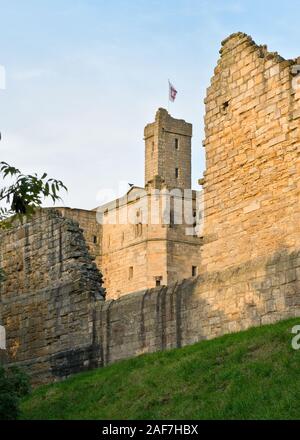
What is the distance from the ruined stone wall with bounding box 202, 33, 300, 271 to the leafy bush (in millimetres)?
6691

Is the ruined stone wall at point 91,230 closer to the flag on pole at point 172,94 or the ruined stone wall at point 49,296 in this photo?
the flag on pole at point 172,94

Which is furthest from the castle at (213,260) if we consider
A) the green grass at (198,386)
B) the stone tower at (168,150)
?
the stone tower at (168,150)

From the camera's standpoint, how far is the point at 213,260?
70.0 ft

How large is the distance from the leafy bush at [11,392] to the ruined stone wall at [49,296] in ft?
16.8

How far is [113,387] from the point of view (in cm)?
1600

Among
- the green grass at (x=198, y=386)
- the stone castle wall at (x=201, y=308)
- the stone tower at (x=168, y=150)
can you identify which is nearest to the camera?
the green grass at (x=198, y=386)

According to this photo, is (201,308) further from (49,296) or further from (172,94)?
(172,94)

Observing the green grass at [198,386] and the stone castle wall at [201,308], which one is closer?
the green grass at [198,386]

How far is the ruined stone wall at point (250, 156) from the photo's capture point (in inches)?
774

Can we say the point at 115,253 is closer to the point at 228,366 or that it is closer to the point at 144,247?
the point at 144,247

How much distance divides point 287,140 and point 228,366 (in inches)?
258

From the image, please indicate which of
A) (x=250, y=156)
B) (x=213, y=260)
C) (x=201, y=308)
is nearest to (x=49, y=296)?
(x=213, y=260)

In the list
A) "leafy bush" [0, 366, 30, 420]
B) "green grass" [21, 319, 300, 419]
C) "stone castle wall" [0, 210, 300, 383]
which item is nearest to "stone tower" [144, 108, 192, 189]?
"stone castle wall" [0, 210, 300, 383]
